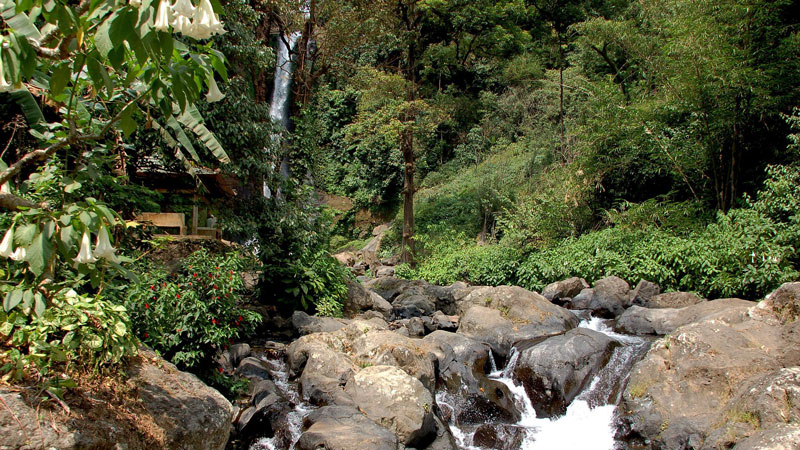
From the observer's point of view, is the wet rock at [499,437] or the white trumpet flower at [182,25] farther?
the wet rock at [499,437]

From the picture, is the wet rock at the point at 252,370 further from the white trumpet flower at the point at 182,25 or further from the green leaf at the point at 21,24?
the white trumpet flower at the point at 182,25

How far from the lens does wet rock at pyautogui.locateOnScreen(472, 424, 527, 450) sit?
24.2 feet

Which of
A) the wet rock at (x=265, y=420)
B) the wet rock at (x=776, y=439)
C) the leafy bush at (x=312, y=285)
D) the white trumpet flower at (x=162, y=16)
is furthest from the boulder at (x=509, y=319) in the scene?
the white trumpet flower at (x=162, y=16)

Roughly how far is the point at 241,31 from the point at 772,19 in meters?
11.4

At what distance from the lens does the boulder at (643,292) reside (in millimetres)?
12467

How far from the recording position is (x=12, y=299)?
2.93 metres

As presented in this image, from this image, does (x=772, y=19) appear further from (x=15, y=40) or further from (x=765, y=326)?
(x=15, y=40)

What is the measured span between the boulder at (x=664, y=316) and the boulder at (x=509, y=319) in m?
1.16

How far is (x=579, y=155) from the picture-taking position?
18.5 metres

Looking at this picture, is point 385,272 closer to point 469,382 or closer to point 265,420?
point 469,382

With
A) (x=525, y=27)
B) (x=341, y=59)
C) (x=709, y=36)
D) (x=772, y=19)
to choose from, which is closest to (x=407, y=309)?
(x=341, y=59)

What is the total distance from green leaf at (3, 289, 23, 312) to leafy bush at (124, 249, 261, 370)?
2678mm

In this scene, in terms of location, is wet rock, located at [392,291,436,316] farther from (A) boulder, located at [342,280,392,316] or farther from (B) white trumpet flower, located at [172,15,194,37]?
(B) white trumpet flower, located at [172,15,194,37]

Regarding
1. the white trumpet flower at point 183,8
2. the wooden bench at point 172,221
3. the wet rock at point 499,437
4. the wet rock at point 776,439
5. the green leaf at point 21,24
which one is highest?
the green leaf at point 21,24
